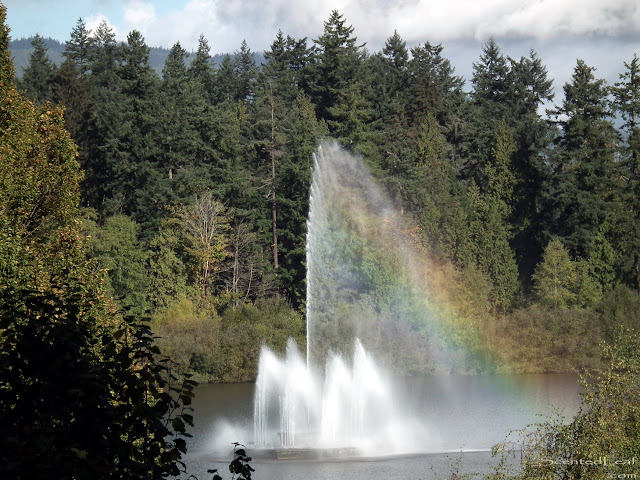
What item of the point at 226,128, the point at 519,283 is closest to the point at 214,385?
the point at 226,128

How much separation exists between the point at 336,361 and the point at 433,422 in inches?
178

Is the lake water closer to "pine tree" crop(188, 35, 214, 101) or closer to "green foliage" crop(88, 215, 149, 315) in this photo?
"green foliage" crop(88, 215, 149, 315)

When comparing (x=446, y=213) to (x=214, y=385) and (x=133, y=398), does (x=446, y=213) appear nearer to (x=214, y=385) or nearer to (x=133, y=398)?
(x=214, y=385)

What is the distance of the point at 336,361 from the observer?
3391 cm

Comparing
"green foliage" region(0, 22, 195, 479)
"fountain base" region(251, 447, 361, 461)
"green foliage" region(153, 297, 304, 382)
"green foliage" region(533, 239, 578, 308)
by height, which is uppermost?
"green foliage" region(533, 239, 578, 308)

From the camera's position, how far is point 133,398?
6.72m

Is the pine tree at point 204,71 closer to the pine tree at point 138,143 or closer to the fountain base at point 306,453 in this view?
the pine tree at point 138,143

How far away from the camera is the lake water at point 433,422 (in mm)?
24094

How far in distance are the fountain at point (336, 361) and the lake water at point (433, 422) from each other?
72 centimetres

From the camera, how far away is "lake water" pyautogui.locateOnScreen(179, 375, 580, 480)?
24.1m

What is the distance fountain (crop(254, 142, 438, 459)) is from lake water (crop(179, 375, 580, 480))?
0.72 metres

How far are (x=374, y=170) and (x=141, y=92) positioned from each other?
14668mm

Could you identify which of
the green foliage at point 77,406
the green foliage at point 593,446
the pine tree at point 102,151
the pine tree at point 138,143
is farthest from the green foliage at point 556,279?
the green foliage at point 77,406

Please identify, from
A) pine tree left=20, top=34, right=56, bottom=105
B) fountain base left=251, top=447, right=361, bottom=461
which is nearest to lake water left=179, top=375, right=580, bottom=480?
fountain base left=251, top=447, right=361, bottom=461
